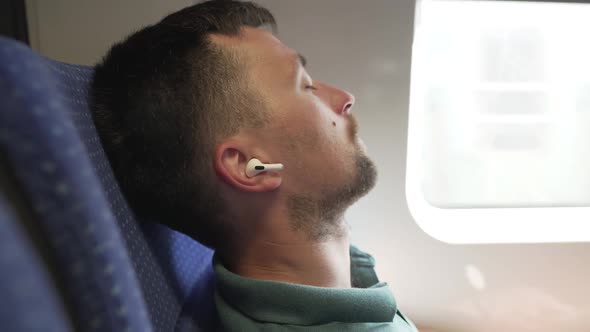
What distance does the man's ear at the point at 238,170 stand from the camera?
785 millimetres

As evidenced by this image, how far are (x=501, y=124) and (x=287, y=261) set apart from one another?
0.97 metres

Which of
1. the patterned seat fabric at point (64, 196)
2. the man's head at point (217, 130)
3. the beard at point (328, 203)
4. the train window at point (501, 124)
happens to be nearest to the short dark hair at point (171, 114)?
the man's head at point (217, 130)

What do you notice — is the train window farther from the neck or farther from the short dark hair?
the short dark hair

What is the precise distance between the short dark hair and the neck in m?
0.10

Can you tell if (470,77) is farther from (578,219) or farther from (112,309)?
(112,309)

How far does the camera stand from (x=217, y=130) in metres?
0.79

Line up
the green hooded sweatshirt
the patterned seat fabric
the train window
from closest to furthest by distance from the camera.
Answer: the patterned seat fabric → the green hooded sweatshirt → the train window

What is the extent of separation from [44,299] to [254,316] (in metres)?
0.50

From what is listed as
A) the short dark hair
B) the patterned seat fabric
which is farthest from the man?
the patterned seat fabric

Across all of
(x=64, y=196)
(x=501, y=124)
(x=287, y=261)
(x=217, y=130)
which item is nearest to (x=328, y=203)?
(x=287, y=261)

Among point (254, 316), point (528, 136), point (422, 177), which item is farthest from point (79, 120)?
point (528, 136)

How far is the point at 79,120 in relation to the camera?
0.59m

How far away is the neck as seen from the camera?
33.6 inches

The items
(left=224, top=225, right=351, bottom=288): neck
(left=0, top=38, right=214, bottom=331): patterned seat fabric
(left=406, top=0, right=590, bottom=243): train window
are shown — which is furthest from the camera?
(left=406, top=0, right=590, bottom=243): train window
